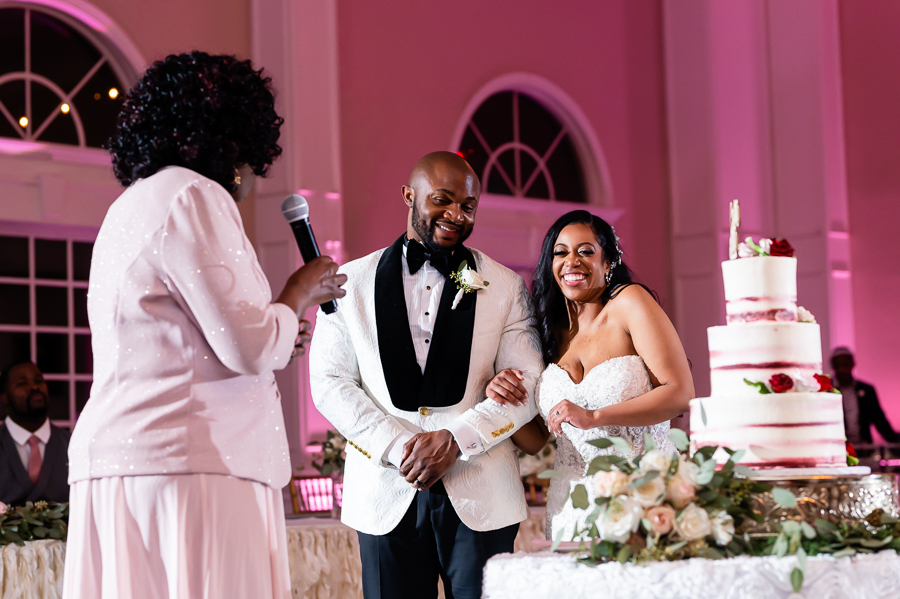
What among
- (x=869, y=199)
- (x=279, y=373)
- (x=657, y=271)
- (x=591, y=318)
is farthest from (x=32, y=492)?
(x=869, y=199)

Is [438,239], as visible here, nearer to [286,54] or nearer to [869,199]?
[286,54]

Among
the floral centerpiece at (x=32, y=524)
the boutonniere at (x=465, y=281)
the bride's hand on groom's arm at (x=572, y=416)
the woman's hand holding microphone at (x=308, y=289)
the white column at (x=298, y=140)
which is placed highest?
the white column at (x=298, y=140)

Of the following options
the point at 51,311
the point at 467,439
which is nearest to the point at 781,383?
the point at 467,439

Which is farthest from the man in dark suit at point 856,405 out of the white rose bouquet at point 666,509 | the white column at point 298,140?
the white rose bouquet at point 666,509

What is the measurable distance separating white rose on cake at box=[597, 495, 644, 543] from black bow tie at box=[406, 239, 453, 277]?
125cm

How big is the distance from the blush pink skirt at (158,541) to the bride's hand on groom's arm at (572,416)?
1.14 m

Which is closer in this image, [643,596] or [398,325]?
[643,596]

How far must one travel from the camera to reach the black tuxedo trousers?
297cm

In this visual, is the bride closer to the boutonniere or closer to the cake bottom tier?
the boutonniere

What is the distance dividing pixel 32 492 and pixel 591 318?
3389 mm

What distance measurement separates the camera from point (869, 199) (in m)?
10.7

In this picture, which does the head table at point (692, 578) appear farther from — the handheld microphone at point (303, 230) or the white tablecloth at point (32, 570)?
the white tablecloth at point (32, 570)

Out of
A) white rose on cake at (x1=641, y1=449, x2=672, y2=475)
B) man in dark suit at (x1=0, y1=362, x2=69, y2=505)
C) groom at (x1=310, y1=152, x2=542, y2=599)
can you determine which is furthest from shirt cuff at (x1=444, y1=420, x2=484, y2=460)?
man in dark suit at (x1=0, y1=362, x2=69, y2=505)

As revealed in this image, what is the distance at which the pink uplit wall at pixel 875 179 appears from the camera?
10586 mm
